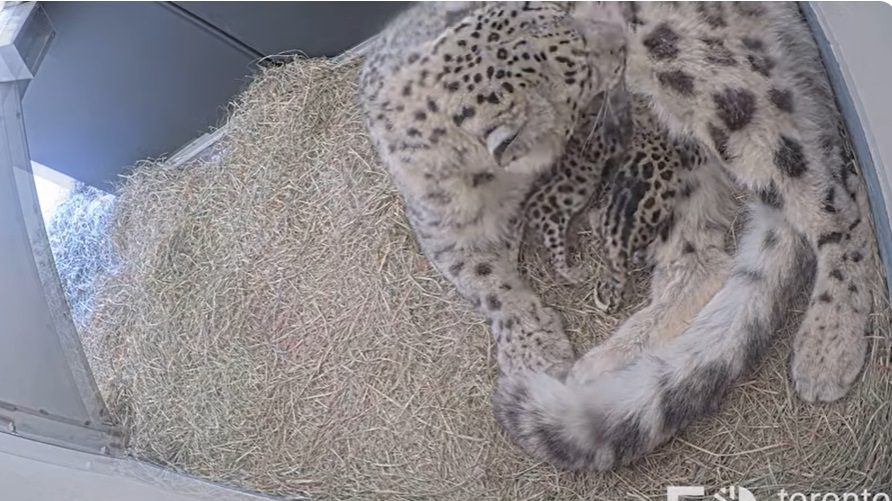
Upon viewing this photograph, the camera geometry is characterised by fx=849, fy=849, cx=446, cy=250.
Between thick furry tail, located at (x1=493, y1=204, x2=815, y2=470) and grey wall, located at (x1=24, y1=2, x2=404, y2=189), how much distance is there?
940mm

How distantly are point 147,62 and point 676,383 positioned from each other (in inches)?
55.4

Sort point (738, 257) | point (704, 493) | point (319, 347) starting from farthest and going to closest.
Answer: point (319, 347) → point (738, 257) → point (704, 493)

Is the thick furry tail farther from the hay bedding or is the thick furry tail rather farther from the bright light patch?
the bright light patch

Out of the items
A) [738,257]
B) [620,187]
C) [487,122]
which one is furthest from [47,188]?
[738,257]

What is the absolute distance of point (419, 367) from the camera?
205cm

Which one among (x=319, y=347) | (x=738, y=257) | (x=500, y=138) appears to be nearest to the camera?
(x=500, y=138)

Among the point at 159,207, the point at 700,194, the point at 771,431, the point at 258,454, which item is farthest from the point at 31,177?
the point at 771,431

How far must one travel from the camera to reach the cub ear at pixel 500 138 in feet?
5.60

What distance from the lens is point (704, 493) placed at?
1.83 metres

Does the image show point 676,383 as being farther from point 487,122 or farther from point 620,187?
point 487,122

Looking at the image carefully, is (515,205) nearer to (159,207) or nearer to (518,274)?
(518,274)

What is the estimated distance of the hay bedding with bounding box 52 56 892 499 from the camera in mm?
1878

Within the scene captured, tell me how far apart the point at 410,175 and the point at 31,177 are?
0.91 m

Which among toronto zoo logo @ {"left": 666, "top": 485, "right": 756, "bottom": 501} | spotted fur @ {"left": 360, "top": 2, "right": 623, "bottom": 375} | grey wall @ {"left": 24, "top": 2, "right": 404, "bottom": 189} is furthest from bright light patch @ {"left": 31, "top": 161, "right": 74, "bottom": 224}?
toronto zoo logo @ {"left": 666, "top": 485, "right": 756, "bottom": 501}
